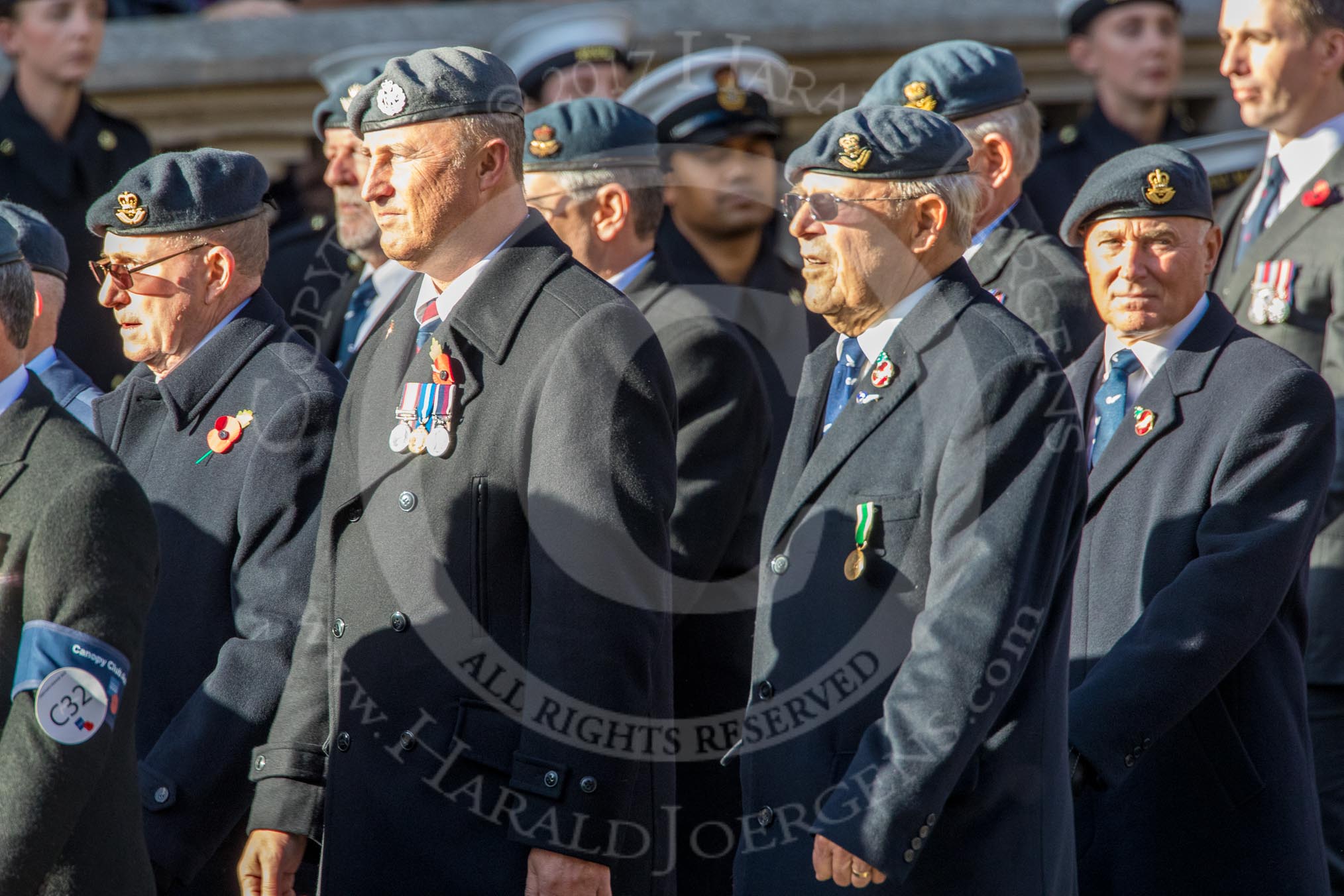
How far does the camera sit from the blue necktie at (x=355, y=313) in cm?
596

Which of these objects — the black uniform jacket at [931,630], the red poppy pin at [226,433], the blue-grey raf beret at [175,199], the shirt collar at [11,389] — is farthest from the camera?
the blue-grey raf beret at [175,199]

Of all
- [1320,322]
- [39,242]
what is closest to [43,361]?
[39,242]

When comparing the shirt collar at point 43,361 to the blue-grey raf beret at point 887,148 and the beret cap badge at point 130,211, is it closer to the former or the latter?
the beret cap badge at point 130,211

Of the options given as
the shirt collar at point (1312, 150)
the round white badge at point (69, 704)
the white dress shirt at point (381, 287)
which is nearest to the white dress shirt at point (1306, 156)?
the shirt collar at point (1312, 150)

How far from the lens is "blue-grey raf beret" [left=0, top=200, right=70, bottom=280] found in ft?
16.4

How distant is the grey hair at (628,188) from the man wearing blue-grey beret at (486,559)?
4.94 feet

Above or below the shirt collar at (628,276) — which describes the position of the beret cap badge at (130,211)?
above

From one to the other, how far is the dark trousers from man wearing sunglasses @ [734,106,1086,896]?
1.64 m

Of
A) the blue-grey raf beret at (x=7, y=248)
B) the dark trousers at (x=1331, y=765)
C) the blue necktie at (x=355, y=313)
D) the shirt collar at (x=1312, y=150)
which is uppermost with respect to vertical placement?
the blue-grey raf beret at (x=7, y=248)

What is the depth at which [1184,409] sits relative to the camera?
168 inches

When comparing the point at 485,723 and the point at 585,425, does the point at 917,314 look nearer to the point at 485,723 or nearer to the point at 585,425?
the point at 585,425

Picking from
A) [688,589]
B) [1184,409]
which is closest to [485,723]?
[688,589]

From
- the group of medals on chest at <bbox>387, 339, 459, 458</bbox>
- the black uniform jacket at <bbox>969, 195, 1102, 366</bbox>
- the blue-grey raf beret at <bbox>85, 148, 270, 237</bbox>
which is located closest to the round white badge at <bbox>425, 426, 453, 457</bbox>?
the group of medals on chest at <bbox>387, 339, 459, 458</bbox>

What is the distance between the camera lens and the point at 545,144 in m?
5.33
